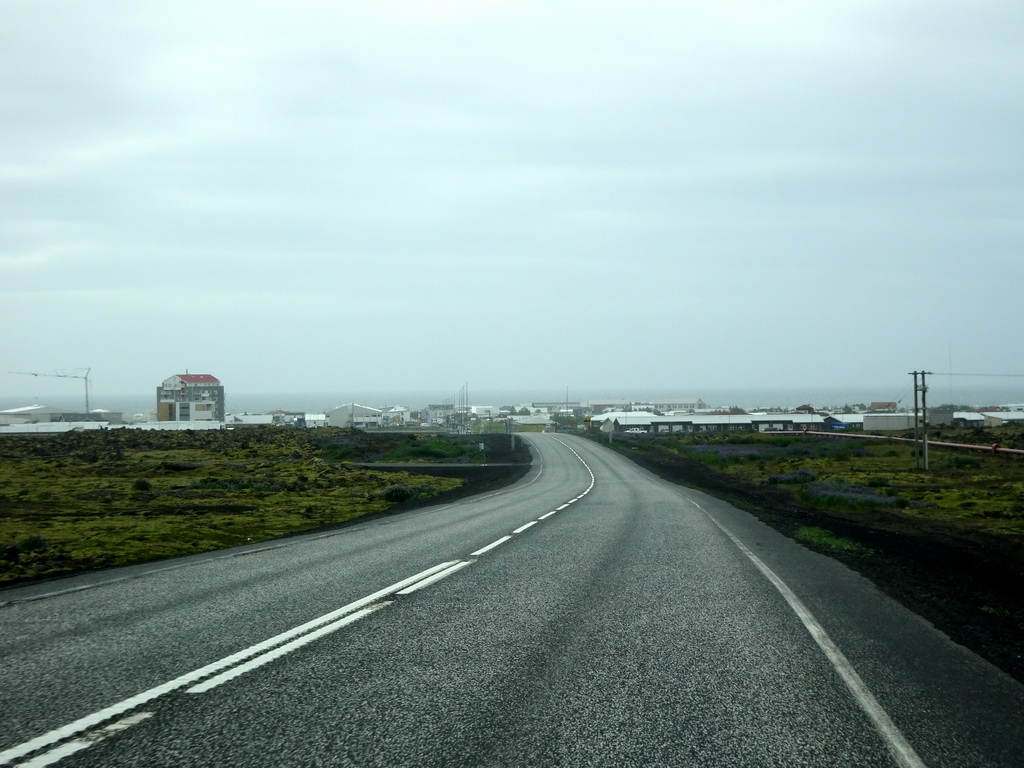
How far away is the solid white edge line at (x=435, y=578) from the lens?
10211 mm

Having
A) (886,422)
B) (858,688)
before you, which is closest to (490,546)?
(858,688)

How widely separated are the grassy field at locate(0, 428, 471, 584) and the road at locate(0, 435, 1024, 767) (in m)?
3.53

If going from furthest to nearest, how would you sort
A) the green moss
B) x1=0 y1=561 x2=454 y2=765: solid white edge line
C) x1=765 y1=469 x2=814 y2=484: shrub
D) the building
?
the building, x1=765 y1=469 x2=814 y2=484: shrub, the green moss, x1=0 y1=561 x2=454 y2=765: solid white edge line

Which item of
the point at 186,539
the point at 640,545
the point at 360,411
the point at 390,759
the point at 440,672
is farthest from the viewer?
the point at 360,411

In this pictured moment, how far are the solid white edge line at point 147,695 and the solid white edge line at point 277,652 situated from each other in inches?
4.3

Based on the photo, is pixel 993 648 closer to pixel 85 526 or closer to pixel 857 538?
pixel 857 538

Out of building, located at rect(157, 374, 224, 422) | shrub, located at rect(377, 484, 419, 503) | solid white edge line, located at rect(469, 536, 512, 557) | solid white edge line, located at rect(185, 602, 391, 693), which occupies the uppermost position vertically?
building, located at rect(157, 374, 224, 422)

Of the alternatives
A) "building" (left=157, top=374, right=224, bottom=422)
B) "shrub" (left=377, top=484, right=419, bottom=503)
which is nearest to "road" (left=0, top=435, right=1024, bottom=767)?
"shrub" (left=377, top=484, right=419, bottom=503)

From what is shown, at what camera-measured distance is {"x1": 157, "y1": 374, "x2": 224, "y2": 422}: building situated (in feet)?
489

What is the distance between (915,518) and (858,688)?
69.9 feet

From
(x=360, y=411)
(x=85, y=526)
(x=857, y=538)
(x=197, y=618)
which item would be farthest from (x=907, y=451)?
(x=360, y=411)

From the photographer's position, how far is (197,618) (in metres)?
8.55

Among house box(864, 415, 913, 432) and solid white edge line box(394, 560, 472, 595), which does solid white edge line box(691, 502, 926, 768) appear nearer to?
solid white edge line box(394, 560, 472, 595)

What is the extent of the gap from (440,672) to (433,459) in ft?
202
